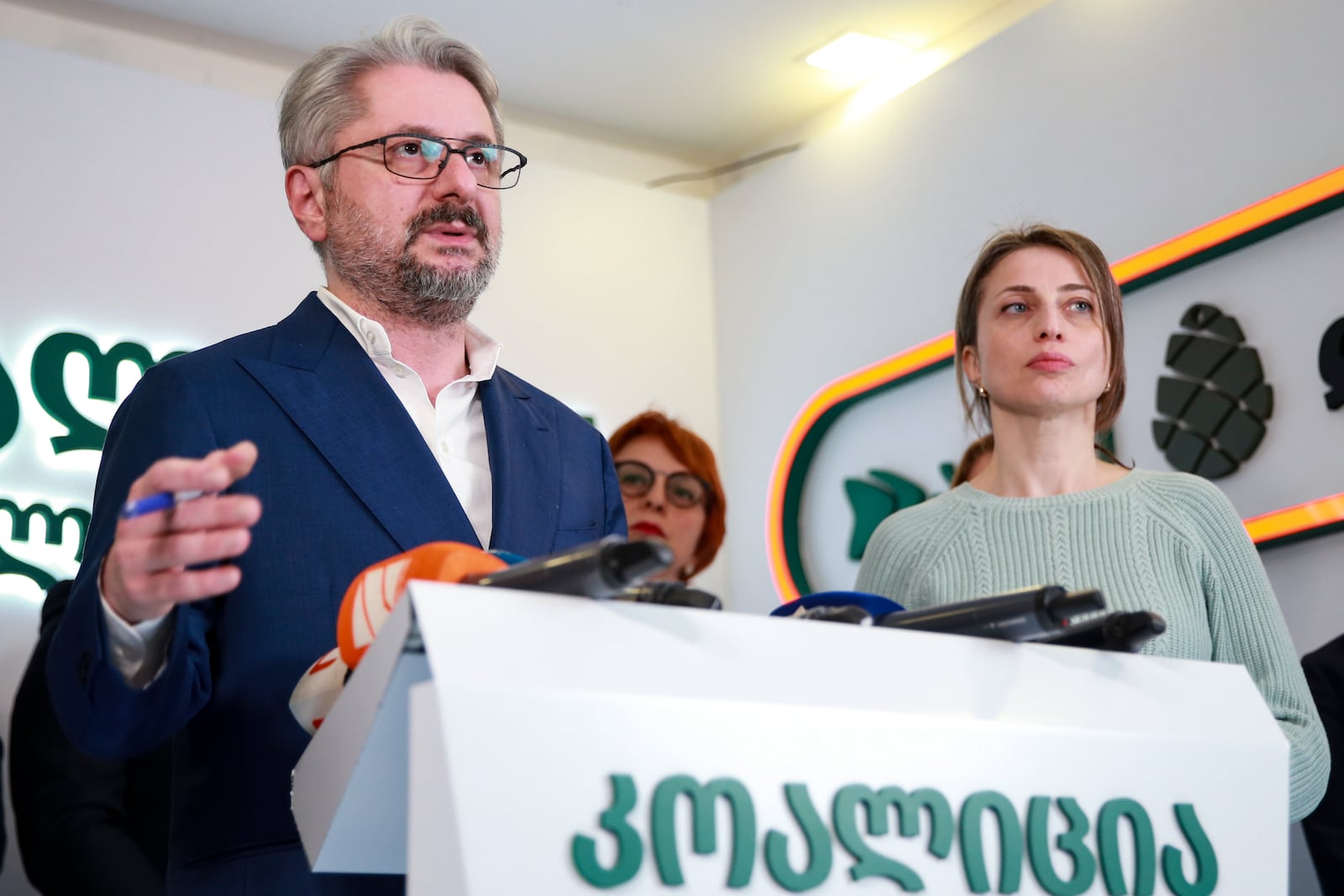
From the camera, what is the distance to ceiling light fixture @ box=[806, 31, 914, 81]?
4199mm

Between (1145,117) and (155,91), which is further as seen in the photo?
(155,91)

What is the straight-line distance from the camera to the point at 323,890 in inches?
46.4

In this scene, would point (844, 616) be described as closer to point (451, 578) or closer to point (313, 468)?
point (451, 578)

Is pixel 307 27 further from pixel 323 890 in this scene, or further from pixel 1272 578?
pixel 323 890

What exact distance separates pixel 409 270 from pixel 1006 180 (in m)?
2.60

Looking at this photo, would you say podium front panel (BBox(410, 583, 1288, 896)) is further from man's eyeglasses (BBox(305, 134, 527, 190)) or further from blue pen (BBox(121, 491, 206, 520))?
man's eyeglasses (BBox(305, 134, 527, 190))

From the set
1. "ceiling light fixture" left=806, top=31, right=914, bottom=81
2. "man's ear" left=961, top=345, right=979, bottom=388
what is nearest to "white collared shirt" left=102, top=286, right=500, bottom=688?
"man's ear" left=961, top=345, right=979, bottom=388

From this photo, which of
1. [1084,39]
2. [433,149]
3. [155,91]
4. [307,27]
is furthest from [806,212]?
[433,149]

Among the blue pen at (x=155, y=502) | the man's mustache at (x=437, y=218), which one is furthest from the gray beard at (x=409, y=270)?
the blue pen at (x=155, y=502)

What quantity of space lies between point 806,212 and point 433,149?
119 inches

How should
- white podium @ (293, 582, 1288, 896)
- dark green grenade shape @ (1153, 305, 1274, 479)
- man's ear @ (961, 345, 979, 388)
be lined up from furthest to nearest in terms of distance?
dark green grenade shape @ (1153, 305, 1274, 479)
man's ear @ (961, 345, 979, 388)
white podium @ (293, 582, 1288, 896)

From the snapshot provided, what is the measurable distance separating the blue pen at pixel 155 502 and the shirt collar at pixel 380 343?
68 centimetres

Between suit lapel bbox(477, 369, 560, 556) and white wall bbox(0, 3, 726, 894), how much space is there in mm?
2365

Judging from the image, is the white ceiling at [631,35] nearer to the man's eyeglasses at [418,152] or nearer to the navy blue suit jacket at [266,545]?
the man's eyeglasses at [418,152]
